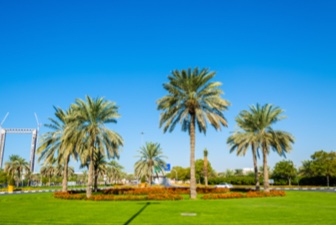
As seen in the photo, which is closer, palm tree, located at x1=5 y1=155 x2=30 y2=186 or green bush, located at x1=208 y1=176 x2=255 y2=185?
palm tree, located at x1=5 y1=155 x2=30 y2=186

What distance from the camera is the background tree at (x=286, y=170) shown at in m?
73.1

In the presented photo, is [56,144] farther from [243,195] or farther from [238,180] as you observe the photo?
[238,180]

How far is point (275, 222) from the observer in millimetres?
13016

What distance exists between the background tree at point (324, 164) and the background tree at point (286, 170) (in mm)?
6001

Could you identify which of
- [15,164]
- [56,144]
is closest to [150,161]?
[56,144]

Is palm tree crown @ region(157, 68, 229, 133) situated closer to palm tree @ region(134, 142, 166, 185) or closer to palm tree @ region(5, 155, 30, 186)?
palm tree @ region(134, 142, 166, 185)

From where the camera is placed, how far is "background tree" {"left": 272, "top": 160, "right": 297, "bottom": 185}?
73062mm

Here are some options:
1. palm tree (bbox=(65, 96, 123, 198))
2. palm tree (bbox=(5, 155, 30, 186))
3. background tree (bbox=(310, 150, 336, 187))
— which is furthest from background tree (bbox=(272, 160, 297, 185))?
palm tree (bbox=(5, 155, 30, 186))

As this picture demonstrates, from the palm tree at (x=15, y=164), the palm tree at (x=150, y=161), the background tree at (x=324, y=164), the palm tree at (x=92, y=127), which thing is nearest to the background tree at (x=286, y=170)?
the background tree at (x=324, y=164)

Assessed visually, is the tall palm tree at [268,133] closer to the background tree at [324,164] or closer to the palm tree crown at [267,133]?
the palm tree crown at [267,133]

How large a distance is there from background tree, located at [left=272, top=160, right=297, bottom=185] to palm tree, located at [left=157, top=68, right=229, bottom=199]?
1977 inches

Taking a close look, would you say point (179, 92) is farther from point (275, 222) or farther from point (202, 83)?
point (275, 222)

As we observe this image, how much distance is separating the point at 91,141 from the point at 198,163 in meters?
77.7

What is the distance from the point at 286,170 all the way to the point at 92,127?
59327mm
